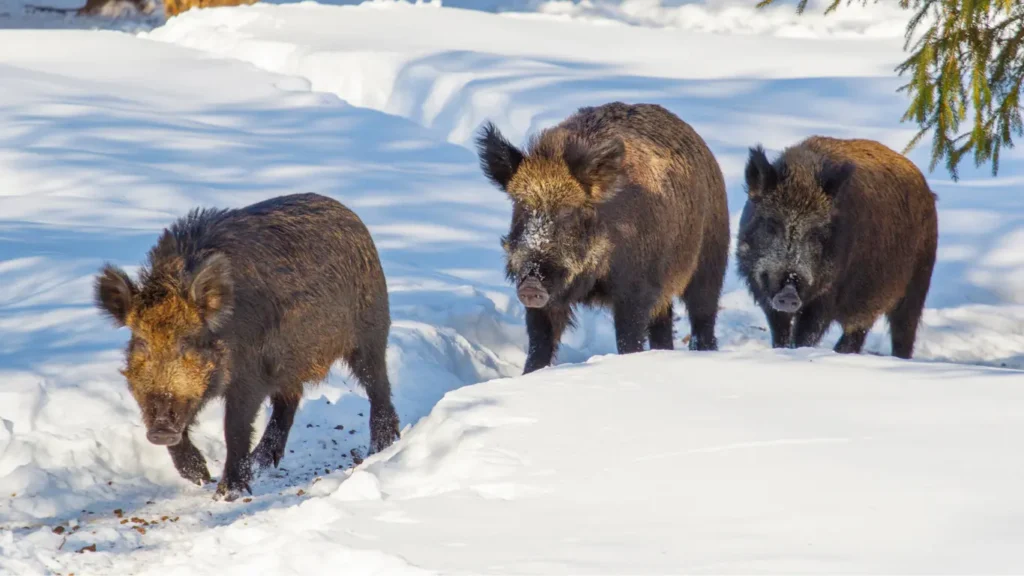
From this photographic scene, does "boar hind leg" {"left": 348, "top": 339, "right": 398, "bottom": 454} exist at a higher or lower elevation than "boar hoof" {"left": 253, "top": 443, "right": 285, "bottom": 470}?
higher

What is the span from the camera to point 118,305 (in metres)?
5.70

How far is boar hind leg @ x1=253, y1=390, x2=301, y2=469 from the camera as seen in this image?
21.9 feet

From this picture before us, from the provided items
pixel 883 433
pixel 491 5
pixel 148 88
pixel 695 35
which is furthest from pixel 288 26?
pixel 883 433

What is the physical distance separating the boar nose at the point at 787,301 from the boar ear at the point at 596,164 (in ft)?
4.58

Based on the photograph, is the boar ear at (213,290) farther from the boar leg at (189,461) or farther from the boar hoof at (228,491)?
the boar hoof at (228,491)

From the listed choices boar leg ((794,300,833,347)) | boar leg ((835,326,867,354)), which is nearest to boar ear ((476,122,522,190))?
boar leg ((794,300,833,347))

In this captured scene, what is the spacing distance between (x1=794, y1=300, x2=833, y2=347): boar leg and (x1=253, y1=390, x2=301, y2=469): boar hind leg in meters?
3.31

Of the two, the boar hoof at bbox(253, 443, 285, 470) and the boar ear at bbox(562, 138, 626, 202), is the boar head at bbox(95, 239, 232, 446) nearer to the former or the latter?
the boar hoof at bbox(253, 443, 285, 470)

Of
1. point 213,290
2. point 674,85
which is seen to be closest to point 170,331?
point 213,290

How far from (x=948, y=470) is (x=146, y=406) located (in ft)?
11.3

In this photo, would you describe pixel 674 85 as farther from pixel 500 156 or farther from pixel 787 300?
pixel 500 156

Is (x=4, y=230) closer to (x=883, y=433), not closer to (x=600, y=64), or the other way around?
(x=883, y=433)

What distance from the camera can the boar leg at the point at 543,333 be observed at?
22.8 feet

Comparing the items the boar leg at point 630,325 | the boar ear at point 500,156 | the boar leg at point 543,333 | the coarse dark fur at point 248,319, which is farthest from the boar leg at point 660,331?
the coarse dark fur at point 248,319
